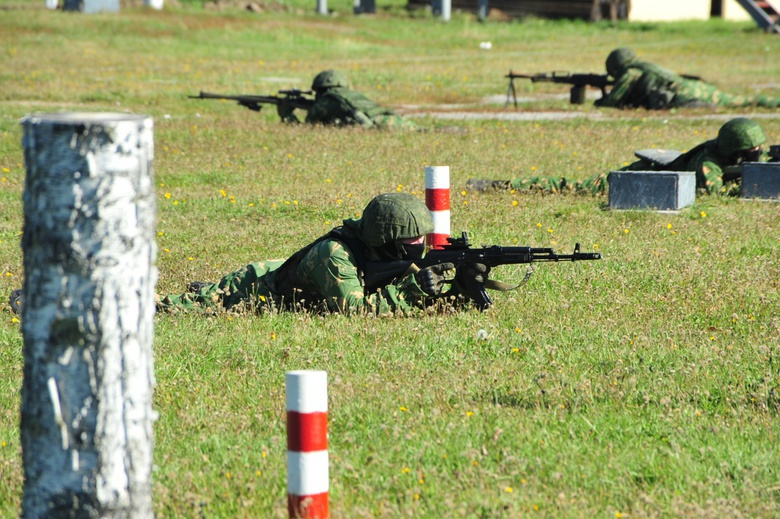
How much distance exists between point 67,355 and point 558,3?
48.1m

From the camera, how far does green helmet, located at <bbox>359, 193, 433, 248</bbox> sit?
6707 mm

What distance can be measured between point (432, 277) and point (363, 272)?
19.3 inches

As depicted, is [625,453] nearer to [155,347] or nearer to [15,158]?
[155,347]

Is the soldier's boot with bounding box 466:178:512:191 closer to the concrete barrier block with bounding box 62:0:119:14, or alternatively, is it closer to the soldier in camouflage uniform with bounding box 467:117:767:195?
the soldier in camouflage uniform with bounding box 467:117:767:195

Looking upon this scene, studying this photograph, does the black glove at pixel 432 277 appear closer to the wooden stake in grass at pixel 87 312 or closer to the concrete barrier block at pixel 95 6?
the wooden stake in grass at pixel 87 312

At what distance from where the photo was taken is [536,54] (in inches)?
1355

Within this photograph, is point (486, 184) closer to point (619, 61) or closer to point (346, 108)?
point (346, 108)

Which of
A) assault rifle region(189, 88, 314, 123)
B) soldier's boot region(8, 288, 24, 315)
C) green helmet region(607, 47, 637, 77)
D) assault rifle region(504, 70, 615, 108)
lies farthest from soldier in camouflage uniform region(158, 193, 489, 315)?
green helmet region(607, 47, 637, 77)

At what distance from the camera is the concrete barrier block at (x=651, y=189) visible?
10.8 meters

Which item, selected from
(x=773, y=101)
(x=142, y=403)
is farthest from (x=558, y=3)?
(x=142, y=403)

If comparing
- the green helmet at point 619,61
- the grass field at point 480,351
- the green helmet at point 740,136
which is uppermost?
the green helmet at point 619,61

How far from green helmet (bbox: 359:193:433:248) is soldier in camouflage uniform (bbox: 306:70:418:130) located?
1014cm

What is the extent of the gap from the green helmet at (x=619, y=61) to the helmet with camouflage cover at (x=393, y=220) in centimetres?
1518

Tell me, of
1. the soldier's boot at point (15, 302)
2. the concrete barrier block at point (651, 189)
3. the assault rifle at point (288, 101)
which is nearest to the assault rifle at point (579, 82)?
the assault rifle at point (288, 101)
